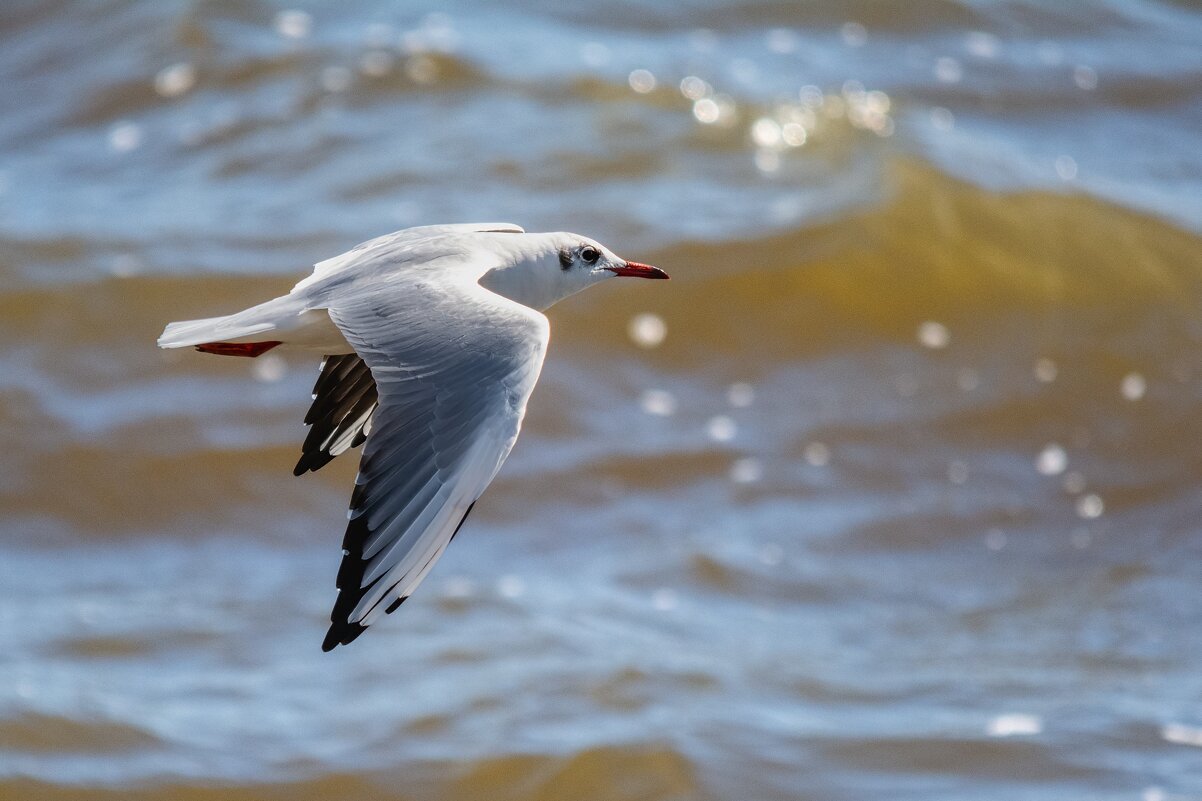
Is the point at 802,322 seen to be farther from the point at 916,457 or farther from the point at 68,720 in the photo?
the point at 68,720

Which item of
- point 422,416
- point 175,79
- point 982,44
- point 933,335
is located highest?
point 982,44

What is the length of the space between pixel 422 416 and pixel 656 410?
456 cm

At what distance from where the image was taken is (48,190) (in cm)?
883

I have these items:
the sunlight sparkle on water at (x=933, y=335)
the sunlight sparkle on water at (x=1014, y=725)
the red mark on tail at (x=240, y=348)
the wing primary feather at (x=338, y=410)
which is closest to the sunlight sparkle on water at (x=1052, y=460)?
the sunlight sparkle on water at (x=933, y=335)

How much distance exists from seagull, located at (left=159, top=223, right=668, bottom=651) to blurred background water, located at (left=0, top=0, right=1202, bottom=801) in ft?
6.36

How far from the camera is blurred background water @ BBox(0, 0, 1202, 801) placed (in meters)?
5.39

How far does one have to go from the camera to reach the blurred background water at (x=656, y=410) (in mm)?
5395

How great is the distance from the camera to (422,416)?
9.69 ft

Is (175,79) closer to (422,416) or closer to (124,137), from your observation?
(124,137)

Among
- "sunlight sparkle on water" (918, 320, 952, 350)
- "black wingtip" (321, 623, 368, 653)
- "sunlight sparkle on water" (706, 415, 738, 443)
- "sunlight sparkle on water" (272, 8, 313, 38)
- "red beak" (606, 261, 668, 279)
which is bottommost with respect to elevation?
"black wingtip" (321, 623, 368, 653)

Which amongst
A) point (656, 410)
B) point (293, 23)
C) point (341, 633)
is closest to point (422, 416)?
point (341, 633)

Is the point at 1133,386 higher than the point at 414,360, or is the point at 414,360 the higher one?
the point at 1133,386

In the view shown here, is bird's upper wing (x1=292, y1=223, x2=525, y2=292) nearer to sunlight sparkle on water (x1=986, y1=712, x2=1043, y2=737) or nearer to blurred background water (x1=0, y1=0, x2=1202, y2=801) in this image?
blurred background water (x1=0, y1=0, x2=1202, y2=801)

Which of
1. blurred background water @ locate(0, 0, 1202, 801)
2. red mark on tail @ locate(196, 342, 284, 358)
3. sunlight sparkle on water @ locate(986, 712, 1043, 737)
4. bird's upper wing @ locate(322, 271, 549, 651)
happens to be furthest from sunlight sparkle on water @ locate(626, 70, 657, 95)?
bird's upper wing @ locate(322, 271, 549, 651)
